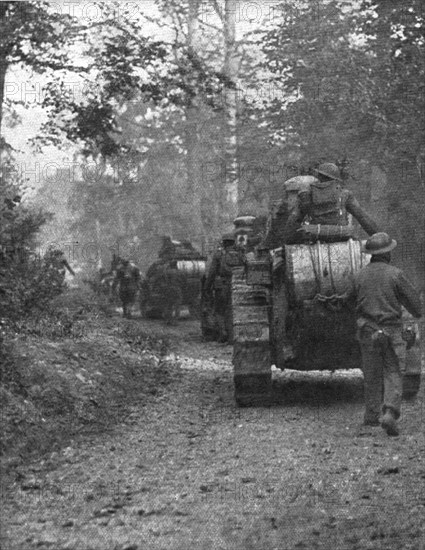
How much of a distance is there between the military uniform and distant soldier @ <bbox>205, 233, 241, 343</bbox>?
752 cm

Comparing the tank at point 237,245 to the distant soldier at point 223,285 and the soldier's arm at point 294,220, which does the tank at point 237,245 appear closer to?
the distant soldier at point 223,285

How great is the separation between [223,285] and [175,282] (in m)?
6.22

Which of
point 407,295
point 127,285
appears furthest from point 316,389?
point 127,285

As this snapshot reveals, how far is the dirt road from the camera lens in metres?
5.79

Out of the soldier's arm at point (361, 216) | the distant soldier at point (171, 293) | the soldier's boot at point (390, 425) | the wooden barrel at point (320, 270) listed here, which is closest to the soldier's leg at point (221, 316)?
the distant soldier at point (171, 293)

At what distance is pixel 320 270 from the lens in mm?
10641

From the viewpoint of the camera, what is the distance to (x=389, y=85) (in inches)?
935

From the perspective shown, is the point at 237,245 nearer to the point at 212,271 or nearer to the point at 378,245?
the point at 212,271

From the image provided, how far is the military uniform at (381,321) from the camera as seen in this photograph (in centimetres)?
975

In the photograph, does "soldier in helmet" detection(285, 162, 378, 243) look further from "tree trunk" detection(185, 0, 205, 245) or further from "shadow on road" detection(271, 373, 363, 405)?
"tree trunk" detection(185, 0, 205, 245)

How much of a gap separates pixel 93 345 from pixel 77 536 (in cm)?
817

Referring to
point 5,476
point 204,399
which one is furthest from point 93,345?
point 5,476

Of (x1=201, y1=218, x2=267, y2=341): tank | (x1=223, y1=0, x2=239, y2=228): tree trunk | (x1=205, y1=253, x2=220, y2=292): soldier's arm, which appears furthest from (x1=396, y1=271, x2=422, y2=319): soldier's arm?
(x1=223, y1=0, x2=239, y2=228): tree trunk

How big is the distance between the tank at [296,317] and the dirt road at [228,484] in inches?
16.7
